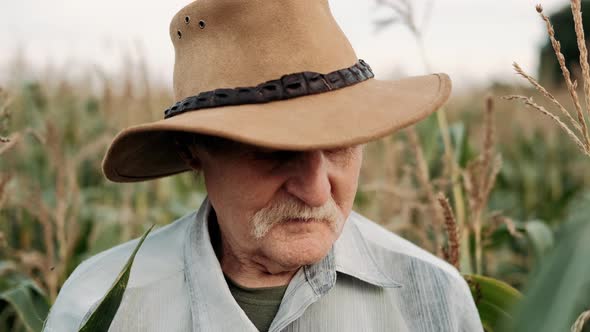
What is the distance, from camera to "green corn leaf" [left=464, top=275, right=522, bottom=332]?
1.63 meters

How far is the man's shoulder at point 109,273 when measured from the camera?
4.77 feet

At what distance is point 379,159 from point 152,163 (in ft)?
8.97

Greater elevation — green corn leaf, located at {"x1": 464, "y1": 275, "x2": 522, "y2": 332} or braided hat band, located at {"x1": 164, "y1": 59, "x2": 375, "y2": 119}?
braided hat band, located at {"x1": 164, "y1": 59, "x2": 375, "y2": 119}

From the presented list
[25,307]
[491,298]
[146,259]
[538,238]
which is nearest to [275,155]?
[146,259]

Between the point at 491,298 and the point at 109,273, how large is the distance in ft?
3.13

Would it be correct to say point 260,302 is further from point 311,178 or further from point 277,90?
point 277,90

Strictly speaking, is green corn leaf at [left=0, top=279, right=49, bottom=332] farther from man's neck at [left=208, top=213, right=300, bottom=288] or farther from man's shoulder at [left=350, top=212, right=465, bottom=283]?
man's shoulder at [left=350, top=212, right=465, bottom=283]

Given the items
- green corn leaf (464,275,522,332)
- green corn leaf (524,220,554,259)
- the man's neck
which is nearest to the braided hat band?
the man's neck

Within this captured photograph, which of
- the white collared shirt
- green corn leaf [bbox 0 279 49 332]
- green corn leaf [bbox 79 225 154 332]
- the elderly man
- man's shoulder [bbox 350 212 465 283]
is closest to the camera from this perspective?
green corn leaf [bbox 79 225 154 332]

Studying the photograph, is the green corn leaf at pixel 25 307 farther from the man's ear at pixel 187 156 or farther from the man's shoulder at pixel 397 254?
the man's shoulder at pixel 397 254

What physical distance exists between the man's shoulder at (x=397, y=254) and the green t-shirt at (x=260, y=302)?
26 cm

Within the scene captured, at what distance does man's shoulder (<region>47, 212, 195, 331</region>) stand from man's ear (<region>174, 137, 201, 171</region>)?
0.14 meters

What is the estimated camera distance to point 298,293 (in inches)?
56.1

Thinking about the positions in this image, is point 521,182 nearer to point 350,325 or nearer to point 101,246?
point 101,246
